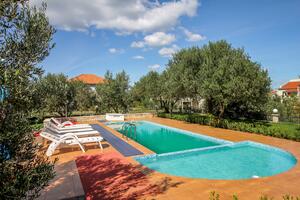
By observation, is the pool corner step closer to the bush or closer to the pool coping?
the pool coping

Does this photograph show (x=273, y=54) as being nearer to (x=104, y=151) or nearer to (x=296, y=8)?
(x=296, y=8)

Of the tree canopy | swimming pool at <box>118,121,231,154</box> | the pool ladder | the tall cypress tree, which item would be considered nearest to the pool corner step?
the pool ladder

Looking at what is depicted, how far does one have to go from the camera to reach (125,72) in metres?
26.7

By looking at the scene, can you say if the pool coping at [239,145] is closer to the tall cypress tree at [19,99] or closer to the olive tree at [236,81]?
the olive tree at [236,81]

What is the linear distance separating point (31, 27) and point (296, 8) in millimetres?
18196

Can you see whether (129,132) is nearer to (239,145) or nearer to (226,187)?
(239,145)

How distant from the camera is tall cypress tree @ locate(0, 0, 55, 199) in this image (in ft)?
9.46

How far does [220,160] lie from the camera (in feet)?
34.2

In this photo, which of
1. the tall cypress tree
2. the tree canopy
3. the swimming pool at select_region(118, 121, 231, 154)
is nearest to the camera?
the tall cypress tree

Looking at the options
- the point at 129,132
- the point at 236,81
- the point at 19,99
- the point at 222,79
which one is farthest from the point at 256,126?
the point at 19,99

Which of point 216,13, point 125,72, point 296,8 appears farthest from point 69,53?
point 296,8

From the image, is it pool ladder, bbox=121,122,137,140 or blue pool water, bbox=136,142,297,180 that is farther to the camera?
pool ladder, bbox=121,122,137,140

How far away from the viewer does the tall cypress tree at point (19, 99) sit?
9.46 feet

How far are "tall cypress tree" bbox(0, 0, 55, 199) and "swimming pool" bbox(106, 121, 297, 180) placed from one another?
6336mm
